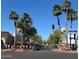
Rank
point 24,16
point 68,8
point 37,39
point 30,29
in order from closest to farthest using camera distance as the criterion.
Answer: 1. point 68,8
2. point 24,16
3. point 30,29
4. point 37,39

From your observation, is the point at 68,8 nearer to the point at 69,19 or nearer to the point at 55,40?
the point at 69,19

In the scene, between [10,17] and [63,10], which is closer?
[63,10]

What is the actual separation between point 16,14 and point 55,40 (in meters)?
64.9

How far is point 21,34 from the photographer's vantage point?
89438 millimetres

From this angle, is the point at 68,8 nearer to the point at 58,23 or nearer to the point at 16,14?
the point at 58,23

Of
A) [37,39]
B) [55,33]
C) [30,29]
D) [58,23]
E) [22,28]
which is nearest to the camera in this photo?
[58,23]

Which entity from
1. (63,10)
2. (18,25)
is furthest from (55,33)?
(63,10)

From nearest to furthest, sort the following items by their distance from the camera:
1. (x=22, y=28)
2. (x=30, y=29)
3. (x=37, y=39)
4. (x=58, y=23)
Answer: (x=58, y=23)
(x=22, y=28)
(x=30, y=29)
(x=37, y=39)

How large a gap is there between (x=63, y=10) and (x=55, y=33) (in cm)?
6762

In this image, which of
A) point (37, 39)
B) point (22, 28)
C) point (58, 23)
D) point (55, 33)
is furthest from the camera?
point (37, 39)

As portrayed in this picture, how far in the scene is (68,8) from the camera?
6544 centimetres

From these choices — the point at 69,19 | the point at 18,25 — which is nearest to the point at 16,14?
the point at 18,25

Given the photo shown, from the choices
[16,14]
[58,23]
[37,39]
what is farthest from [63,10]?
[37,39]

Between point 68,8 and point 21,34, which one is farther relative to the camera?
point 21,34
